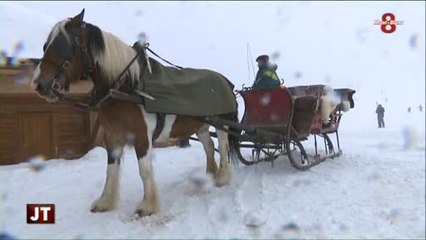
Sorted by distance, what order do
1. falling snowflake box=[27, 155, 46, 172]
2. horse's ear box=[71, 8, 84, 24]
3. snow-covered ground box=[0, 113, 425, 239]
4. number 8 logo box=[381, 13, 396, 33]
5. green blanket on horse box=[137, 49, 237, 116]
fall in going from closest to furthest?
snow-covered ground box=[0, 113, 425, 239]
horse's ear box=[71, 8, 84, 24]
green blanket on horse box=[137, 49, 237, 116]
number 8 logo box=[381, 13, 396, 33]
falling snowflake box=[27, 155, 46, 172]

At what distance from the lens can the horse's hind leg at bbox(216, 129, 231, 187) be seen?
6.02m

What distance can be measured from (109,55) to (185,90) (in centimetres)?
103

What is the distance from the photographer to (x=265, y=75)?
21.8 feet

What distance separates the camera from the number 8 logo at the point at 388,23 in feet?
18.6

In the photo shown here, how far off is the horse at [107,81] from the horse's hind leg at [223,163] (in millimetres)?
1228

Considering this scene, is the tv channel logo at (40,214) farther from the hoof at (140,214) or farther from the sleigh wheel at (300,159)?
the sleigh wheel at (300,159)

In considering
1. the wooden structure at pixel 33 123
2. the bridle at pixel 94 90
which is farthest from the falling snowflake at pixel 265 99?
the wooden structure at pixel 33 123

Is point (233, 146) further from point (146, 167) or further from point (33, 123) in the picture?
point (33, 123)

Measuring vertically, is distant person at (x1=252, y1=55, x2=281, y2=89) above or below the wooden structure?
above

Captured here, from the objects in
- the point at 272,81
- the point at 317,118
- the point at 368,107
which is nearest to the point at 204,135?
the point at 272,81

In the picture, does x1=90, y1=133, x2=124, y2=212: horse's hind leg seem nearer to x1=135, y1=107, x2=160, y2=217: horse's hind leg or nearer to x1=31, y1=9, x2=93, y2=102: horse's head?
x1=135, y1=107, x2=160, y2=217: horse's hind leg

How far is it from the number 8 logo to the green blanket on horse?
2332 millimetres

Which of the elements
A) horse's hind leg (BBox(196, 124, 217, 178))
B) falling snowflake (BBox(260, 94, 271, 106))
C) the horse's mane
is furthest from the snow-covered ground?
falling snowflake (BBox(260, 94, 271, 106))

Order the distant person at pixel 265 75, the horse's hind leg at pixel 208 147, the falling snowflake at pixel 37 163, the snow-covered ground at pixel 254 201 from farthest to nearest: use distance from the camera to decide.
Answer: the falling snowflake at pixel 37 163 < the distant person at pixel 265 75 < the horse's hind leg at pixel 208 147 < the snow-covered ground at pixel 254 201
